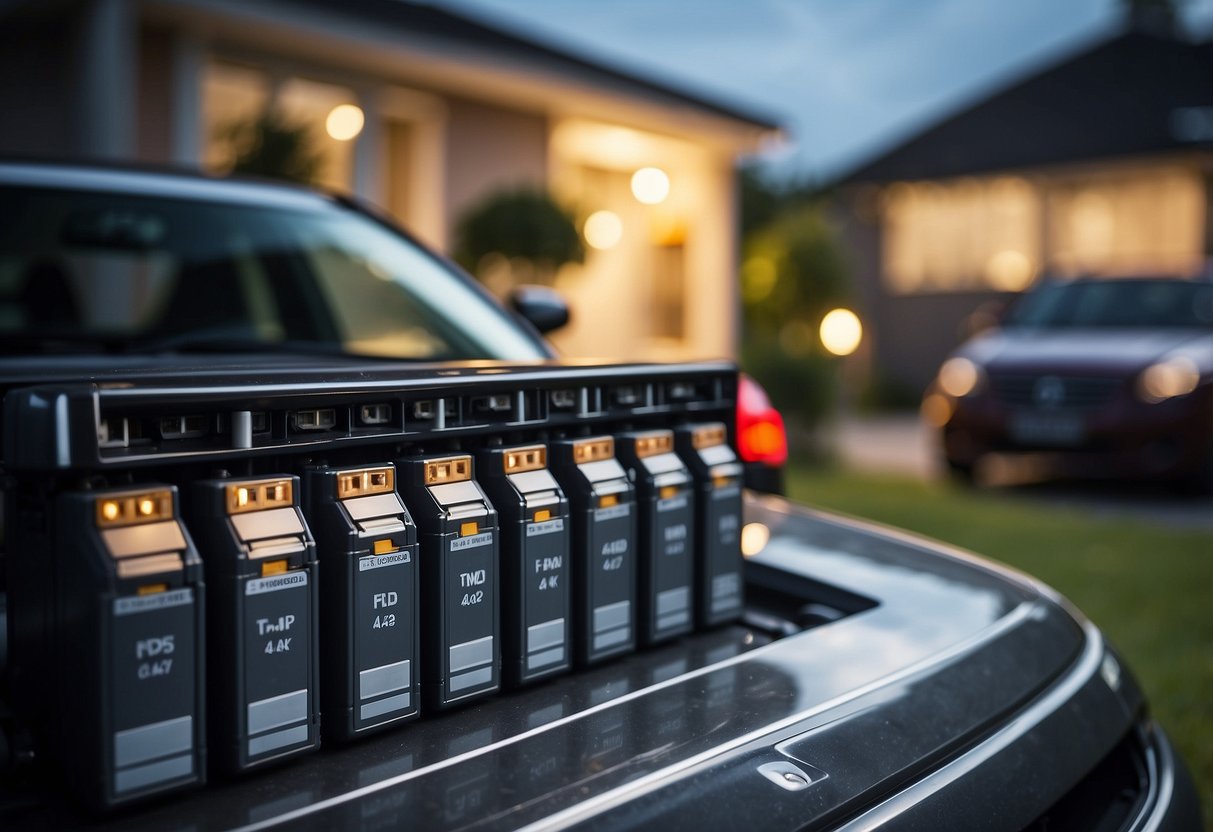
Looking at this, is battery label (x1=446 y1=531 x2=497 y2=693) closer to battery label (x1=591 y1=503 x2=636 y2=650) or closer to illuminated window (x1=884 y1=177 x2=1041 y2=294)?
battery label (x1=591 y1=503 x2=636 y2=650)

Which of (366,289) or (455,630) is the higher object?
(366,289)

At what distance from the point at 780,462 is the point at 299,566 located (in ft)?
5.36

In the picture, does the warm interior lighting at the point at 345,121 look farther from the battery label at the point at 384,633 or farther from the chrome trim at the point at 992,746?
the battery label at the point at 384,633

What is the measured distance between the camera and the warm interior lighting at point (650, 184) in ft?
46.8

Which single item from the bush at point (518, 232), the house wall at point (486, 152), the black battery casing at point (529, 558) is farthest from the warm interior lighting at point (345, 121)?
the black battery casing at point (529, 558)

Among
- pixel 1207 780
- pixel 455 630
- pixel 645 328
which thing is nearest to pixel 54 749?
pixel 455 630

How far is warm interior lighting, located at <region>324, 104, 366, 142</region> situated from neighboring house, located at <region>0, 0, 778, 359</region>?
0.08 feet

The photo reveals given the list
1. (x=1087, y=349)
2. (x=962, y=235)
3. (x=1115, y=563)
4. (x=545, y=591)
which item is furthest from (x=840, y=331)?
(x=962, y=235)

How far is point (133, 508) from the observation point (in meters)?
1.04

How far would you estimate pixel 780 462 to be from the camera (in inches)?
103

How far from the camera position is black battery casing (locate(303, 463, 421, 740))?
1203 millimetres

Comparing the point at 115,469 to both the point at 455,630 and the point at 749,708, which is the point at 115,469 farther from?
the point at 749,708

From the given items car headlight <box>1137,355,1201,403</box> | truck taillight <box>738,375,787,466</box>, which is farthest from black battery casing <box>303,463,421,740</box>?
car headlight <box>1137,355,1201,403</box>

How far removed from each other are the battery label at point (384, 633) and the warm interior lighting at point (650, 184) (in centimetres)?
1338
